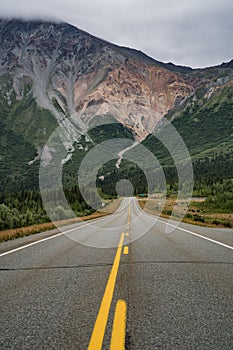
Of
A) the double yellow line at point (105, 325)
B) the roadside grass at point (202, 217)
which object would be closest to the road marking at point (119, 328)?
the double yellow line at point (105, 325)

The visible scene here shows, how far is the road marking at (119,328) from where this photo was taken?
151 inches

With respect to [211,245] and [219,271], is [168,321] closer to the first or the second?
[219,271]

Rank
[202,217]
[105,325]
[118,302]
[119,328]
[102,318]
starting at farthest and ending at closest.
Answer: [202,217]
[118,302]
[102,318]
[105,325]
[119,328]

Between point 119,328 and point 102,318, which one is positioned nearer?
point 119,328

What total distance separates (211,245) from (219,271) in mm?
4486

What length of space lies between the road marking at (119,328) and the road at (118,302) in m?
0.01

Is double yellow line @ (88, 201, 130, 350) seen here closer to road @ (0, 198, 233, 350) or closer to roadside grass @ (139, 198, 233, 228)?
road @ (0, 198, 233, 350)

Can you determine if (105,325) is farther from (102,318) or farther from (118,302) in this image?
(118,302)

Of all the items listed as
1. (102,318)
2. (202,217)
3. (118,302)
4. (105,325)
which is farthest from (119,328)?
(202,217)

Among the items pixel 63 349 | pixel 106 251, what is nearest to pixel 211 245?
pixel 106 251

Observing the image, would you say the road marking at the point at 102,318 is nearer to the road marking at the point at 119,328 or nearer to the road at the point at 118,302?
the road at the point at 118,302

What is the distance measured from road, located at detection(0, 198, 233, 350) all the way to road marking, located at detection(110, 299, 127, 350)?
11 millimetres

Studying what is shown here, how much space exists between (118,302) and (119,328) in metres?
1.11

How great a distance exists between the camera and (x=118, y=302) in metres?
5.43
